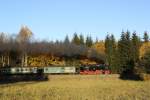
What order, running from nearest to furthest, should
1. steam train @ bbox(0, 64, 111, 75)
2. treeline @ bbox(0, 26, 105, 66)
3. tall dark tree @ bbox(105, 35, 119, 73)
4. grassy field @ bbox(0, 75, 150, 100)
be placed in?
grassy field @ bbox(0, 75, 150, 100)
steam train @ bbox(0, 64, 111, 75)
tall dark tree @ bbox(105, 35, 119, 73)
treeline @ bbox(0, 26, 105, 66)

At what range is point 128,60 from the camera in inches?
3991

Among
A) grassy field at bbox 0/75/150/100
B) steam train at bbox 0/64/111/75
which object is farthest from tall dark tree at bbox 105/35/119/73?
grassy field at bbox 0/75/150/100

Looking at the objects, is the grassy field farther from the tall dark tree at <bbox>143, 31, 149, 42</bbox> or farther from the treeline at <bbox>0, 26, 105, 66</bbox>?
the tall dark tree at <bbox>143, 31, 149, 42</bbox>

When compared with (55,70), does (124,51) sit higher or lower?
higher

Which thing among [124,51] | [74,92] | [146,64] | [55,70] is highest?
[124,51]

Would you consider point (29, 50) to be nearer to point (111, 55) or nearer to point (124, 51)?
point (111, 55)

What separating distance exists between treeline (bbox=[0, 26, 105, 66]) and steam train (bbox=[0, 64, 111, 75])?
19.7 meters

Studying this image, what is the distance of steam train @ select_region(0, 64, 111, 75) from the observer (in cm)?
8869

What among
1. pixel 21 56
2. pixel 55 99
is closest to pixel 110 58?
pixel 21 56

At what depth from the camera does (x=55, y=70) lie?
96.3 m

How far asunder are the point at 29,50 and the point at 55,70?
76.9ft

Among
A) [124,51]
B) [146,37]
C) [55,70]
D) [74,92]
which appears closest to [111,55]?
[124,51]

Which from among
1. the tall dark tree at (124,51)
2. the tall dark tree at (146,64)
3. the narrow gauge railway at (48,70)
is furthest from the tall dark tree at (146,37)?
the tall dark tree at (146,64)

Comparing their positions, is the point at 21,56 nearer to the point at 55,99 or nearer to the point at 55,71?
the point at 55,71
